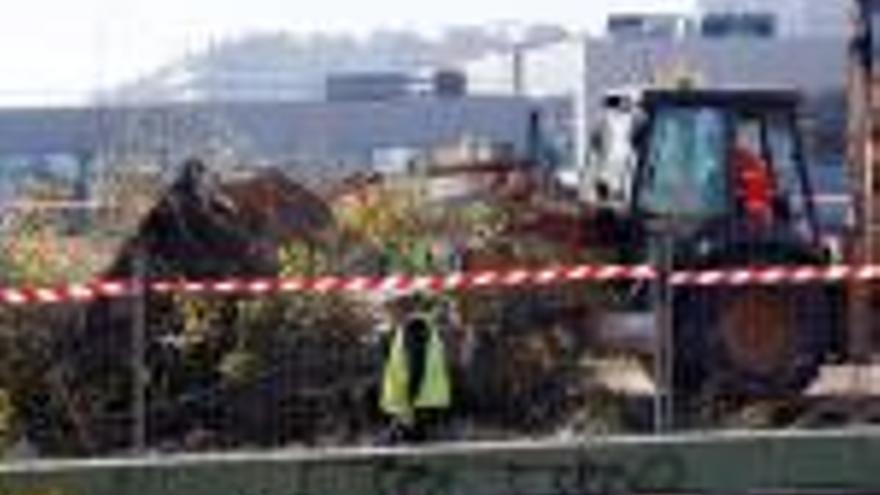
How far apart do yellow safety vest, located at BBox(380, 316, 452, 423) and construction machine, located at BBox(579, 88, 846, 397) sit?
1539 mm

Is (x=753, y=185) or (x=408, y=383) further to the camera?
(x=753, y=185)

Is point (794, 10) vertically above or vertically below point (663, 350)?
below

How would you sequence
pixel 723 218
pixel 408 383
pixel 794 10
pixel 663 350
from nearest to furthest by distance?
pixel 663 350
pixel 408 383
pixel 723 218
pixel 794 10

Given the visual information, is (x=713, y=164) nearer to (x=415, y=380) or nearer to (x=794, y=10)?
(x=415, y=380)

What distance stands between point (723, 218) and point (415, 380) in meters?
3.86

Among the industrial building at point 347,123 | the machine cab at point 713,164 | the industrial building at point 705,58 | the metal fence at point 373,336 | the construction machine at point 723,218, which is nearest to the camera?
the metal fence at point 373,336

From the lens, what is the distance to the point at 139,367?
1484 centimetres

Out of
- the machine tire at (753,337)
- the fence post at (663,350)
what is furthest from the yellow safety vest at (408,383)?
the machine tire at (753,337)

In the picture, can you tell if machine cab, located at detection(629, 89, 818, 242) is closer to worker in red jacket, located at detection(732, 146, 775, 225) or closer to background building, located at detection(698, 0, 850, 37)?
worker in red jacket, located at detection(732, 146, 775, 225)

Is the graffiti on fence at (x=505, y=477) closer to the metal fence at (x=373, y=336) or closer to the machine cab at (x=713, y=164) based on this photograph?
the metal fence at (x=373, y=336)

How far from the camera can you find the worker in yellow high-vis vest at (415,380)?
50.1ft

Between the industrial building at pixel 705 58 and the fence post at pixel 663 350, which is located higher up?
the fence post at pixel 663 350

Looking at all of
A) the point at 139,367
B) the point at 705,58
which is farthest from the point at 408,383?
the point at 705,58

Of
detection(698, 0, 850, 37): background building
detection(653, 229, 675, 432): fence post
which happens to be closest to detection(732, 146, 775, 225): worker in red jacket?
detection(653, 229, 675, 432): fence post
